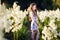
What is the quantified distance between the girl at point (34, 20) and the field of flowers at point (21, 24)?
0.03 metres

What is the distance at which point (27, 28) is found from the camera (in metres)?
1.17

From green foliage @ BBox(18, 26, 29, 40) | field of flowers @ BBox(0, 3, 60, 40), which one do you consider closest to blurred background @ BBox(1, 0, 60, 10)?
field of flowers @ BBox(0, 3, 60, 40)

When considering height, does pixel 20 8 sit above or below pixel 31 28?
above

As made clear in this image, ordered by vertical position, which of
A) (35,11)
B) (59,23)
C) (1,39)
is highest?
(35,11)

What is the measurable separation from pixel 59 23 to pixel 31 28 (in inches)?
8.9

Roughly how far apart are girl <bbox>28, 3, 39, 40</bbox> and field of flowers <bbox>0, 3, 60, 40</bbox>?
32 mm

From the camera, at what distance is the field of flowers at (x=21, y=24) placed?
117 centimetres

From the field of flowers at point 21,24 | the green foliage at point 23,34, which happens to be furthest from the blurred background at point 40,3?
the green foliage at point 23,34

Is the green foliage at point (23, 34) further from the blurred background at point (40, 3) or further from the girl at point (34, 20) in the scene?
the blurred background at point (40, 3)

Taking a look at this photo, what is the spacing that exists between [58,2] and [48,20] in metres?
0.17

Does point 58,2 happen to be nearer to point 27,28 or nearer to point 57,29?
point 57,29

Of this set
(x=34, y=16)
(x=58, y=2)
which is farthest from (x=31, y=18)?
(x=58, y=2)

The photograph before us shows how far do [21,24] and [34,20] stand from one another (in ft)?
0.36

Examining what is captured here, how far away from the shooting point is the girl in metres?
1.18
